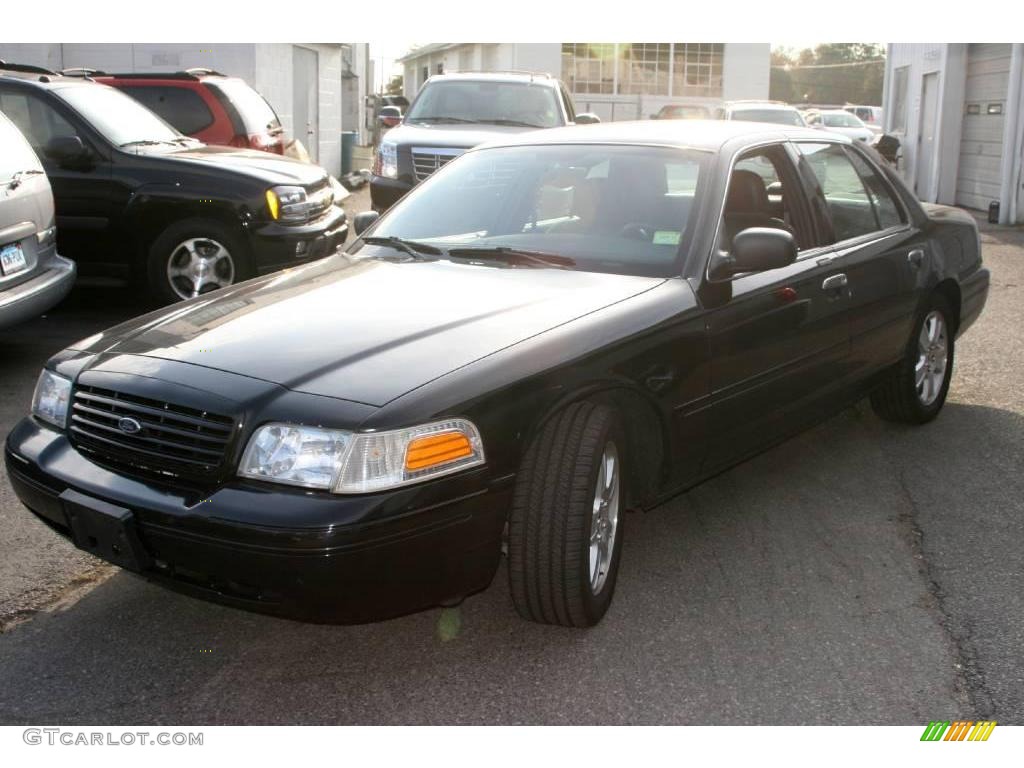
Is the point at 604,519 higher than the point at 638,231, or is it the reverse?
the point at 638,231

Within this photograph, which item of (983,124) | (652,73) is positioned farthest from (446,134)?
(652,73)

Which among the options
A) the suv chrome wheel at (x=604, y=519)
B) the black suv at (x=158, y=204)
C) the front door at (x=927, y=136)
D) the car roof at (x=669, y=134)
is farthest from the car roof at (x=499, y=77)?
the suv chrome wheel at (x=604, y=519)

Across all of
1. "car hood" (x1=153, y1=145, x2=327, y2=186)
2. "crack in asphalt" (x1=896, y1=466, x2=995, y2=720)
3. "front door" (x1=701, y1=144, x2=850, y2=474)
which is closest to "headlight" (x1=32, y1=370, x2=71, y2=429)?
"front door" (x1=701, y1=144, x2=850, y2=474)

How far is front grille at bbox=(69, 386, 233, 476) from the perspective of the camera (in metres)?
3.23

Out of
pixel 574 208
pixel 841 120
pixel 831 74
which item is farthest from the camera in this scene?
pixel 831 74

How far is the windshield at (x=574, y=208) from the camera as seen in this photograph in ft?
14.3

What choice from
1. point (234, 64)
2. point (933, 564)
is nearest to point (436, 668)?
point (933, 564)

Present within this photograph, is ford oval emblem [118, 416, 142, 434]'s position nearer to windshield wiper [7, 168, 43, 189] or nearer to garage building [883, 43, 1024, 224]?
windshield wiper [7, 168, 43, 189]

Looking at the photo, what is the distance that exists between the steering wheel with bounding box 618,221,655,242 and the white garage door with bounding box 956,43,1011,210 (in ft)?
48.6

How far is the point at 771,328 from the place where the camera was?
4.52 m

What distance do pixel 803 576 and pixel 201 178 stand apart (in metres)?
5.91

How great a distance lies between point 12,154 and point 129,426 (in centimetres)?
445

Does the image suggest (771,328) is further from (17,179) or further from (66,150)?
(66,150)
